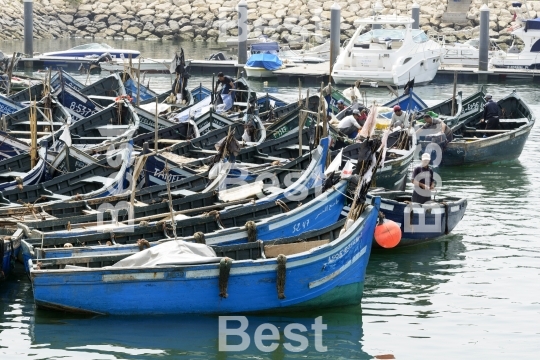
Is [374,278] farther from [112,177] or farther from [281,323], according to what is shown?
[112,177]

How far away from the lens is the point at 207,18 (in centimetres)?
7088

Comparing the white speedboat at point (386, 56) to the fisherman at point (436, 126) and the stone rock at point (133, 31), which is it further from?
the stone rock at point (133, 31)

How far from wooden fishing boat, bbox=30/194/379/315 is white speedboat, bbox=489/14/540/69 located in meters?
35.6

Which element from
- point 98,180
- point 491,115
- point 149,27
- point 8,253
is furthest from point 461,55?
point 8,253

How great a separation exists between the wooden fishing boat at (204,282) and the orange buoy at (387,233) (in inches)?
95.0

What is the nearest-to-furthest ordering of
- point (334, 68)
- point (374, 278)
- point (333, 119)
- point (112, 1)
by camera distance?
point (374, 278) < point (333, 119) < point (334, 68) < point (112, 1)

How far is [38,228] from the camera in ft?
71.1

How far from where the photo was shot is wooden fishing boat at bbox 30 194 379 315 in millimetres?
19031

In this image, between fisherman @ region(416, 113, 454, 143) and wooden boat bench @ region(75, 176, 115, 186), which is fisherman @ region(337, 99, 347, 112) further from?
wooden boat bench @ region(75, 176, 115, 186)

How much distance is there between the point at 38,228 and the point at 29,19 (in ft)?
117

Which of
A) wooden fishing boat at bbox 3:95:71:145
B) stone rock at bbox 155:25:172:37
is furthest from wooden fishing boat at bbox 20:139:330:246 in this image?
stone rock at bbox 155:25:172:37

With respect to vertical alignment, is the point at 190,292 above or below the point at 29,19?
below

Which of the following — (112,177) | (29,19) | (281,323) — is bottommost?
(281,323)

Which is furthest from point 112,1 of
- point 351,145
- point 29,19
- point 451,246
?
point 451,246
